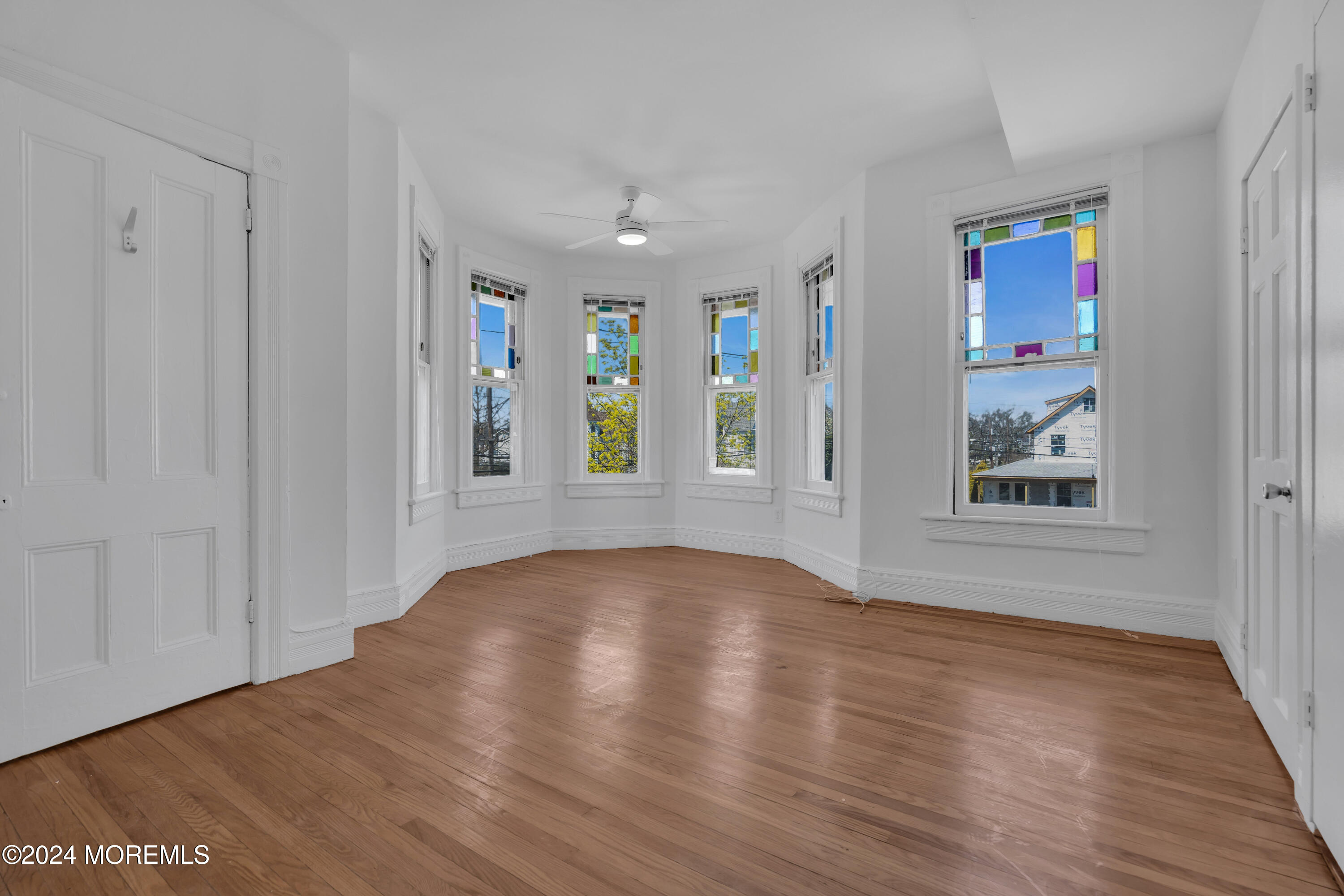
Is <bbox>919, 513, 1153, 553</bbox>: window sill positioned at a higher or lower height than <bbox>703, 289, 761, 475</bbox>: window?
lower

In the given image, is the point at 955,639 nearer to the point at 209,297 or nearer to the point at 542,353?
the point at 209,297

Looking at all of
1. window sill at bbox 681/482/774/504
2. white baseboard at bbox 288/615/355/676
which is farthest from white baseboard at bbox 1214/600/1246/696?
white baseboard at bbox 288/615/355/676

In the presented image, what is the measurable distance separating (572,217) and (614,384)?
2.02 meters

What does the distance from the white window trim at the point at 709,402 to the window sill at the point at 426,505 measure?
2.40 meters

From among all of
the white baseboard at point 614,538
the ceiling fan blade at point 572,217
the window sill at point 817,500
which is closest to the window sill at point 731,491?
the window sill at point 817,500

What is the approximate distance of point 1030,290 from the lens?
3.85m

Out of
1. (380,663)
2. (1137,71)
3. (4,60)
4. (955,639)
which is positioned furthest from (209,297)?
(1137,71)

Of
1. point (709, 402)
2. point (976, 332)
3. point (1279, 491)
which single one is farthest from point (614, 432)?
point (1279, 491)

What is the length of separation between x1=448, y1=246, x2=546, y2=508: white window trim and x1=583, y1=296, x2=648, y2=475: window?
555 millimetres

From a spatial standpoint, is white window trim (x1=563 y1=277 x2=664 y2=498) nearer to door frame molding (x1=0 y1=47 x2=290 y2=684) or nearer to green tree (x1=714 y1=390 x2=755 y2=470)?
green tree (x1=714 y1=390 x2=755 y2=470)

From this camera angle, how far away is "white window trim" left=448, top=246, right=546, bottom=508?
5.14 meters

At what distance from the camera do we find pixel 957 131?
12.5 ft

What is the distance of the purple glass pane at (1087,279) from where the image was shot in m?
3.68

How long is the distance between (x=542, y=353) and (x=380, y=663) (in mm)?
3516
